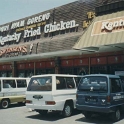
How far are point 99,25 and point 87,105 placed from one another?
5.86m

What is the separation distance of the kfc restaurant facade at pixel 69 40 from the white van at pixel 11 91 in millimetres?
4435

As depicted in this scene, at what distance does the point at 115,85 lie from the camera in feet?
32.0

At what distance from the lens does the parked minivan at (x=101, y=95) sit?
9123 millimetres

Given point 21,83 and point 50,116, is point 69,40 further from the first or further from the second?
point 50,116

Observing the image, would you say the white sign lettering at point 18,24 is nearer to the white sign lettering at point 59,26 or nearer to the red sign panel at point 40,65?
the white sign lettering at point 59,26

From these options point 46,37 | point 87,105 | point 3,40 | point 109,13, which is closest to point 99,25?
point 109,13

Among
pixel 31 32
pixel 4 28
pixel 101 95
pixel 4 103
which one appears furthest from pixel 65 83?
pixel 4 28

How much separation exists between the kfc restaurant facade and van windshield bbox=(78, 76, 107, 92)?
316 centimetres

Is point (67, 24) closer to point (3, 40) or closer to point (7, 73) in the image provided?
point (3, 40)

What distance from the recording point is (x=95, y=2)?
16.3 metres

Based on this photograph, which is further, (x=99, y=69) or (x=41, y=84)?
(x=99, y=69)

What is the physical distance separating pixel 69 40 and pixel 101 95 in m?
8.48

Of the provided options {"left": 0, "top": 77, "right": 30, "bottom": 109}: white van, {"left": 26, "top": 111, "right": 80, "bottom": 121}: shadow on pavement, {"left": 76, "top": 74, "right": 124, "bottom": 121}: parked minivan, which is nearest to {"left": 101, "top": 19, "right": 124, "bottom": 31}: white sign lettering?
{"left": 76, "top": 74, "right": 124, "bottom": 121}: parked minivan

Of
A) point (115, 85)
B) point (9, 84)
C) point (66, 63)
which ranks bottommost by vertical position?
point (115, 85)
